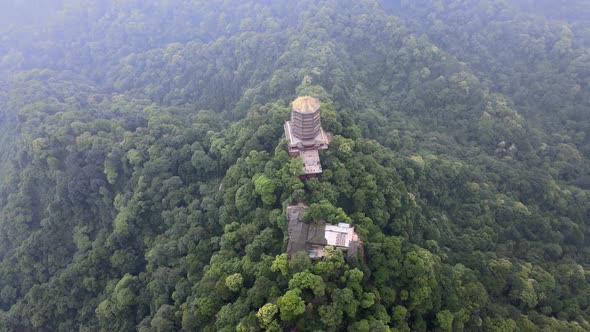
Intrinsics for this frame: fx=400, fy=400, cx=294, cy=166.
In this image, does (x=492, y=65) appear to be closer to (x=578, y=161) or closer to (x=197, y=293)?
(x=578, y=161)

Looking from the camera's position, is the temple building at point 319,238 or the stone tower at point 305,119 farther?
the stone tower at point 305,119

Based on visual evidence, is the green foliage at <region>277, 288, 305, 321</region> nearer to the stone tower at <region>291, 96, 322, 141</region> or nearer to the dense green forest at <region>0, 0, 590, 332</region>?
the dense green forest at <region>0, 0, 590, 332</region>

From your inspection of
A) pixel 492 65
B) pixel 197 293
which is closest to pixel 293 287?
pixel 197 293

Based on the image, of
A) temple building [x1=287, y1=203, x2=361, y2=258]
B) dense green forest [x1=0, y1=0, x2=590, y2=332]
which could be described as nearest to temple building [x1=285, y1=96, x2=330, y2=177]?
dense green forest [x1=0, y1=0, x2=590, y2=332]

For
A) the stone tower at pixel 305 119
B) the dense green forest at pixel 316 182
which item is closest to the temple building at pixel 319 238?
the dense green forest at pixel 316 182

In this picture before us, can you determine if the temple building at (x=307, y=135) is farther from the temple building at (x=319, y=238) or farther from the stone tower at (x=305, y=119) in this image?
the temple building at (x=319, y=238)

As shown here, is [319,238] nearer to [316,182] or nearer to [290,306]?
[316,182]

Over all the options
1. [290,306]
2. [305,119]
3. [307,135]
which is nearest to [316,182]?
[307,135]
